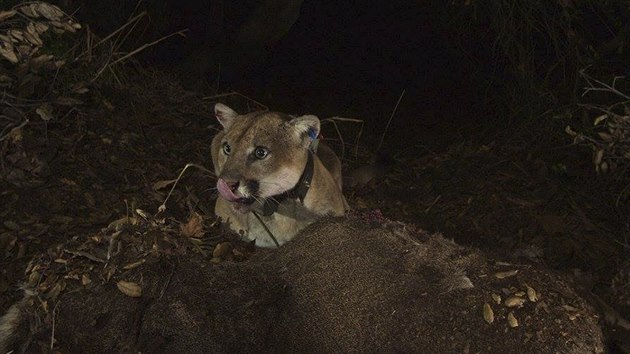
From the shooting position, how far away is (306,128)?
448cm

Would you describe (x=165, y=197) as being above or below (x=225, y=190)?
below

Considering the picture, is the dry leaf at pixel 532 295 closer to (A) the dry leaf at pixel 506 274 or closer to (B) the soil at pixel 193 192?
(A) the dry leaf at pixel 506 274

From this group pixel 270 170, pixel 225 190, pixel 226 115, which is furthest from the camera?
pixel 226 115

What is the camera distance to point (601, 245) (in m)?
5.53

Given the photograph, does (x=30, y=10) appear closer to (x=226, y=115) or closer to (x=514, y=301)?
(x=226, y=115)

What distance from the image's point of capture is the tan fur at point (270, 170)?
14.2ft

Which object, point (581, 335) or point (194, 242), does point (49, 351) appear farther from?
point (581, 335)

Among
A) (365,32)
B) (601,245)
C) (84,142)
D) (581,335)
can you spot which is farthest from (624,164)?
(365,32)

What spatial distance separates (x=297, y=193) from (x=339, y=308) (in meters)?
1.52

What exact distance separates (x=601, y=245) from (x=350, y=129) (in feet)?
12.7

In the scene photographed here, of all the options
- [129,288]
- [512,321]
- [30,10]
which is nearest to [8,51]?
[30,10]

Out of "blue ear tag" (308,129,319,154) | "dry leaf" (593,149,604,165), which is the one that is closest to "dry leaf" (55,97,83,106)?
"blue ear tag" (308,129,319,154)

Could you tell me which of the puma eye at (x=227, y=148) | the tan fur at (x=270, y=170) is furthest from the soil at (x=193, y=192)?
the puma eye at (x=227, y=148)

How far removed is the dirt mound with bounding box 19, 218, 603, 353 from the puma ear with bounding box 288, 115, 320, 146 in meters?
1.28
